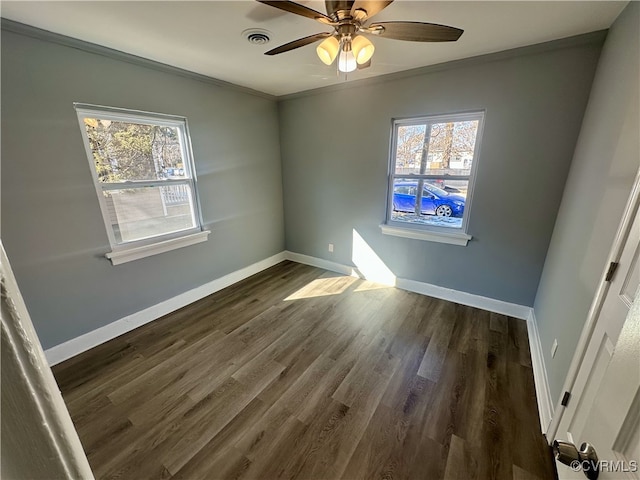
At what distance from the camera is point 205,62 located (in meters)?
2.37

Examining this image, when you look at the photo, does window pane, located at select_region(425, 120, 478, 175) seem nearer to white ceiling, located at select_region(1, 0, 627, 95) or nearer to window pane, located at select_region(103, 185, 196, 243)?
white ceiling, located at select_region(1, 0, 627, 95)

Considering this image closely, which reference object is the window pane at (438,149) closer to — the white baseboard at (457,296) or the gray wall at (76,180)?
the white baseboard at (457,296)

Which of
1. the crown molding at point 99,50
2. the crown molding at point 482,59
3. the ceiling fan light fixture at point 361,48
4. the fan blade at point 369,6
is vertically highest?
the crown molding at point 482,59

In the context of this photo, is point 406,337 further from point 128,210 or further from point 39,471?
point 128,210

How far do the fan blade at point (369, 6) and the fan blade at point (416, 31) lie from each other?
0.23 feet

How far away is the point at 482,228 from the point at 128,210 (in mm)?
3391

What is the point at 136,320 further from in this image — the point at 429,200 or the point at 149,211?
the point at 429,200

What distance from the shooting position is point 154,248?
8.38 feet

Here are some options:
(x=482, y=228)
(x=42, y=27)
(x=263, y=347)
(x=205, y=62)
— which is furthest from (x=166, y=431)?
(x=482, y=228)

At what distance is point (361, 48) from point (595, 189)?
63.4 inches

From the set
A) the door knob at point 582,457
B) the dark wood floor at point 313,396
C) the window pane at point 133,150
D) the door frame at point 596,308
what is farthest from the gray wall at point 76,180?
the door frame at point 596,308

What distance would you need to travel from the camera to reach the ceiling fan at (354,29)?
129cm

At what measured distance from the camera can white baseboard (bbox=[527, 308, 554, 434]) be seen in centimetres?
157

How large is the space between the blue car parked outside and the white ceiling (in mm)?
1195
